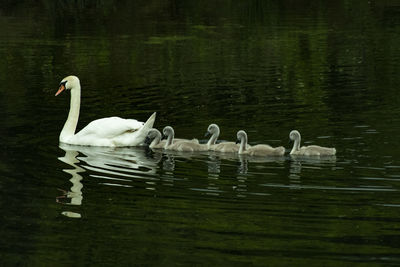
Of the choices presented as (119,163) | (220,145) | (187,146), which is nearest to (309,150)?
(220,145)

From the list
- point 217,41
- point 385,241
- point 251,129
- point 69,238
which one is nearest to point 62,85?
point 251,129

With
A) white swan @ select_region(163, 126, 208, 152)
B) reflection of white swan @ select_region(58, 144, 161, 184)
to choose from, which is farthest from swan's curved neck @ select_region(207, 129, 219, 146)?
reflection of white swan @ select_region(58, 144, 161, 184)

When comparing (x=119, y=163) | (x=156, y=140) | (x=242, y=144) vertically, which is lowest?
(x=119, y=163)

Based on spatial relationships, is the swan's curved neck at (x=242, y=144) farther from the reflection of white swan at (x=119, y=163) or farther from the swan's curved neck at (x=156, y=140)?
the swan's curved neck at (x=156, y=140)

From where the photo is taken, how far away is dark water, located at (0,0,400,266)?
9969 mm

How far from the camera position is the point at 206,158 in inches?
567

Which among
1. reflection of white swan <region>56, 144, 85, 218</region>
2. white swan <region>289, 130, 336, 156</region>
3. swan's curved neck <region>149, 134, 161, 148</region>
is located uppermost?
white swan <region>289, 130, 336, 156</region>

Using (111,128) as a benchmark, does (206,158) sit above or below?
below

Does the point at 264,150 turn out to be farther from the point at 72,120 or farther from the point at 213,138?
the point at 72,120

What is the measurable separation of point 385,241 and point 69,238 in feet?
9.91

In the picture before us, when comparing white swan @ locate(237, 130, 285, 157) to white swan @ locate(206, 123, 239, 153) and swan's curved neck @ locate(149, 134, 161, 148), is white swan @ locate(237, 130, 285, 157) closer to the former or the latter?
white swan @ locate(206, 123, 239, 153)

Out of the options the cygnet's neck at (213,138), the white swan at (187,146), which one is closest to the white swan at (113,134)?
the white swan at (187,146)

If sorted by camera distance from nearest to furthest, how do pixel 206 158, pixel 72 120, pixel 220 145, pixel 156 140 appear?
pixel 206 158, pixel 220 145, pixel 156 140, pixel 72 120

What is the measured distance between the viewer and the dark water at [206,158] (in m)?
9.97
